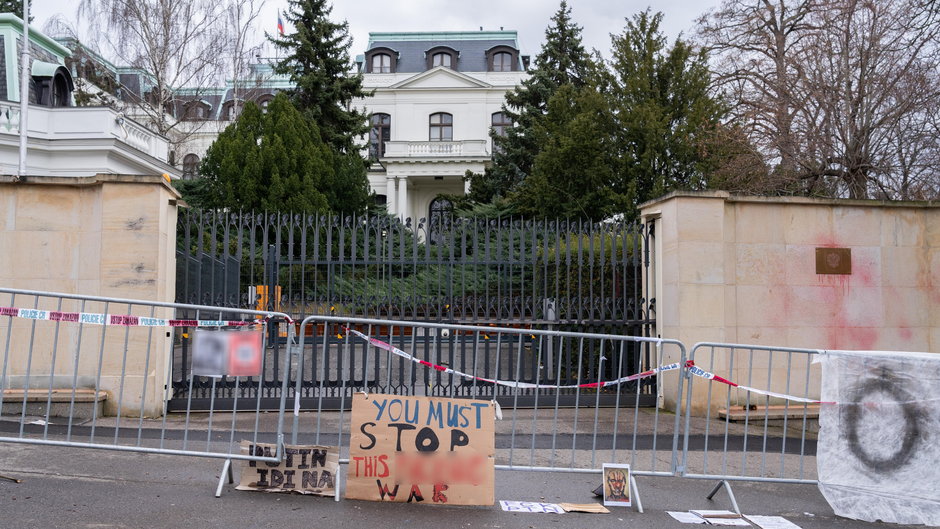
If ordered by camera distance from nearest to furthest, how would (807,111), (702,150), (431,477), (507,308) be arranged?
(431,477) → (507,308) → (807,111) → (702,150)

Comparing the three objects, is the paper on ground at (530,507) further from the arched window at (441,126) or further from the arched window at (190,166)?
the arched window at (441,126)

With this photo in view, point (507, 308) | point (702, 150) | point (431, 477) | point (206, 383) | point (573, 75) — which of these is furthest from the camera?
point (573, 75)

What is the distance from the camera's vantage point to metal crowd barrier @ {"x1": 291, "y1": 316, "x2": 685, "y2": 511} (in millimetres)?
6754

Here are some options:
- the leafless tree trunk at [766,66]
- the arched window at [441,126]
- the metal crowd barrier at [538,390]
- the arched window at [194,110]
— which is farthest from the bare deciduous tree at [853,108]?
the arched window at [441,126]

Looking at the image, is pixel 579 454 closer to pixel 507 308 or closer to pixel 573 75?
pixel 507 308

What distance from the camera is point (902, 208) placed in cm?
1012

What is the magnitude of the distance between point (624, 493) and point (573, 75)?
3200 cm

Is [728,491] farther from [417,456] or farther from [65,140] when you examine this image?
[65,140]

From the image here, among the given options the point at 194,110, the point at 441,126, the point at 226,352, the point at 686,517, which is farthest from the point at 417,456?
the point at 441,126

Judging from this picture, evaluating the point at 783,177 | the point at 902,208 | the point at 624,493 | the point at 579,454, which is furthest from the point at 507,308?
the point at 783,177

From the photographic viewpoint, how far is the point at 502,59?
50.5 m

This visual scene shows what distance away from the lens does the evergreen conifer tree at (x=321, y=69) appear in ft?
107

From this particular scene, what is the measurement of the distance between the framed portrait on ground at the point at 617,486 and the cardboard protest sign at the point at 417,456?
2.92ft

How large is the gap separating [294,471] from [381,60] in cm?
4810
